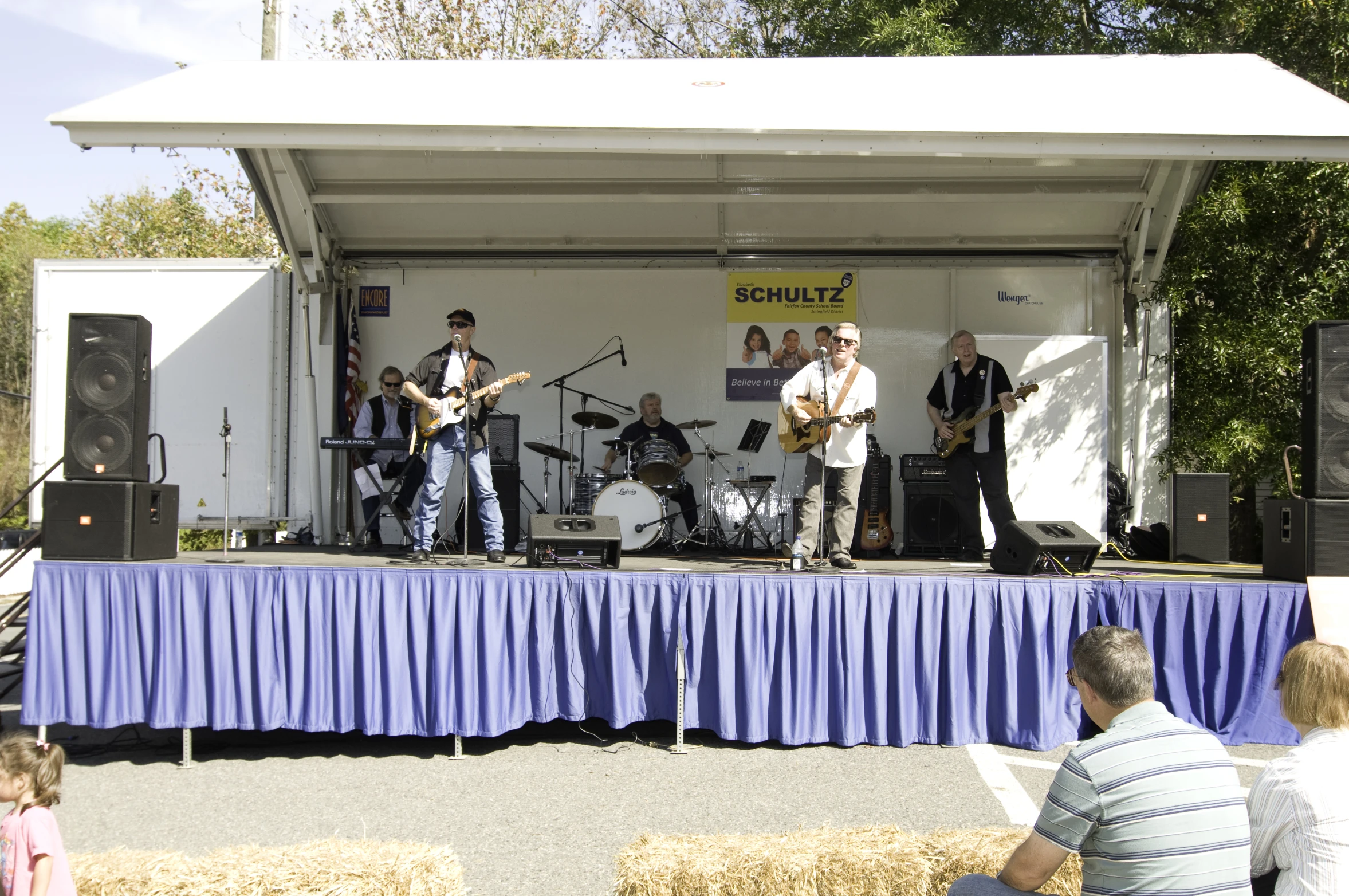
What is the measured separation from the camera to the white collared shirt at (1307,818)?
2.23 meters

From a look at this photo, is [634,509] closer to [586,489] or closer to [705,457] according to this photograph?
[586,489]

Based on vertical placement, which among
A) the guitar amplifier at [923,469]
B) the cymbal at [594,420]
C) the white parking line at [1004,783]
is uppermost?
the cymbal at [594,420]

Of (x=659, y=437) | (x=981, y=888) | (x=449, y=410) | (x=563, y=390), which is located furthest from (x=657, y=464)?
(x=981, y=888)

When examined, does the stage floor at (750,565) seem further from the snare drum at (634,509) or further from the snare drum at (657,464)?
the snare drum at (657,464)

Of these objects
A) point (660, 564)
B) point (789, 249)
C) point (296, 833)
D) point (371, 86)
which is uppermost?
point (371, 86)

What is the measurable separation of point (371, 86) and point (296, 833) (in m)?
4.97

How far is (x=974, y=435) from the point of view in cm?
768

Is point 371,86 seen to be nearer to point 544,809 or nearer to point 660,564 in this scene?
point 660,564

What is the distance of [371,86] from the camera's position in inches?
274

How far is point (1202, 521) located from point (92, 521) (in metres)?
Answer: 7.11

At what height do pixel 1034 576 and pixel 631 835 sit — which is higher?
pixel 1034 576

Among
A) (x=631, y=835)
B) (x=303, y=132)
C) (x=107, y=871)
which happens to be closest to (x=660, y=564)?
(x=631, y=835)

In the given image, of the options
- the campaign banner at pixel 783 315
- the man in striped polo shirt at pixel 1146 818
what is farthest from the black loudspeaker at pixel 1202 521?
the man in striped polo shirt at pixel 1146 818

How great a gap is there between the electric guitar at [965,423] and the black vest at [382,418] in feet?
15.1
